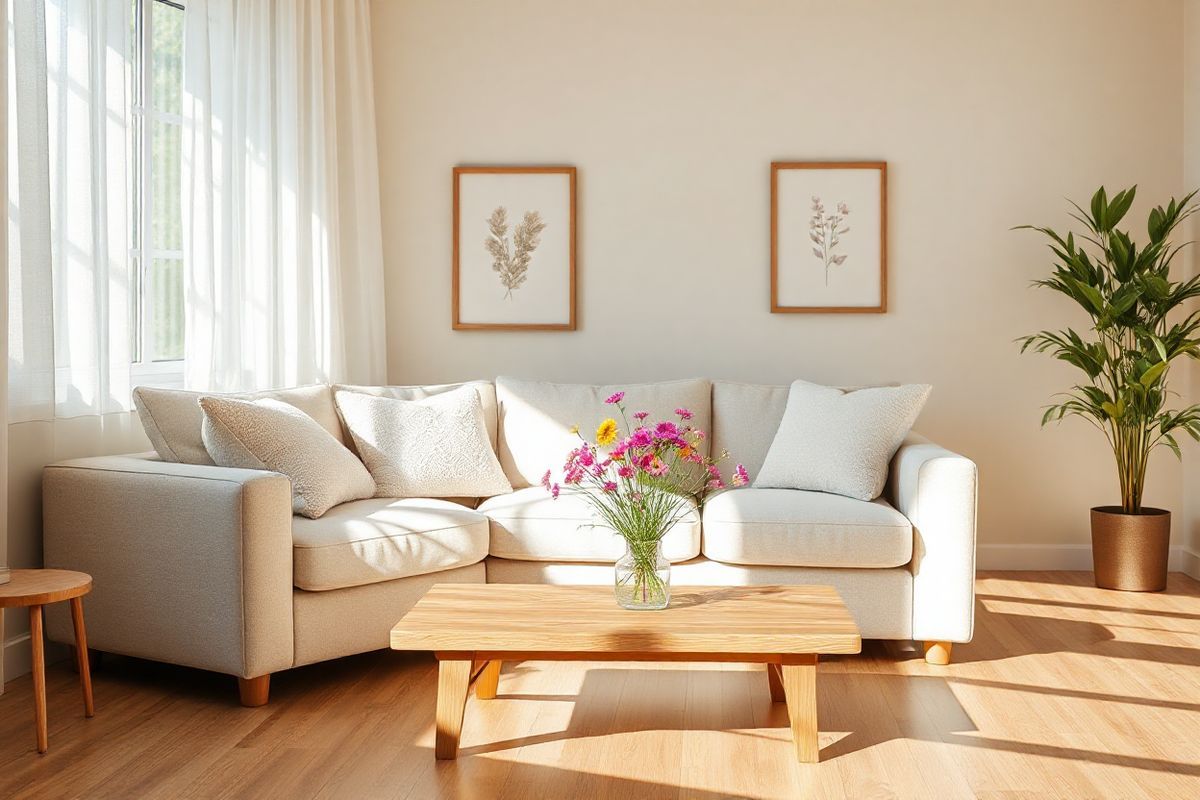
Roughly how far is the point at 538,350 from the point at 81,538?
2.21 m

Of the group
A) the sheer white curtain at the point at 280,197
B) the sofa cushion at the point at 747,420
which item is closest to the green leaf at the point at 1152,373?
the sofa cushion at the point at 747,420

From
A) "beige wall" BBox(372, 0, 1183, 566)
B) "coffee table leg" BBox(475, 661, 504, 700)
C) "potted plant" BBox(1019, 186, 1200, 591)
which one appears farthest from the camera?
"beige wall" BBox(372, 0, 1183, 566)

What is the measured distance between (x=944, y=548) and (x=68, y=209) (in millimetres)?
2835

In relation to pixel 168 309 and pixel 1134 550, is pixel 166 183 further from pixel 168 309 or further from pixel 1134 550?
pixel 1134 550

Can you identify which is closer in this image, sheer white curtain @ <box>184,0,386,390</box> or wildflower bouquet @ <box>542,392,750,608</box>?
wildflower bouquet @ <box>542,392,750,608</box>

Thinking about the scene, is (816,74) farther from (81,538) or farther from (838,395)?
(81,538)

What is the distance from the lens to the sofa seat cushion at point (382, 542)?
10.3 feet

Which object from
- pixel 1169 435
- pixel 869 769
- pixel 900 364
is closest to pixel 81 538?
pixel 869 769

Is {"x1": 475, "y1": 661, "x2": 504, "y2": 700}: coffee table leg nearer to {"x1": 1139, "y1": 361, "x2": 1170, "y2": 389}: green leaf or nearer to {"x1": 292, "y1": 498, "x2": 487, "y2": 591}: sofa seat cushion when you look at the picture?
{"x1": 292, "y1": 498, "x2": 487, "y2": 591}: sofa seat cushion

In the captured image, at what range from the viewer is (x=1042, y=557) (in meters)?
4.88

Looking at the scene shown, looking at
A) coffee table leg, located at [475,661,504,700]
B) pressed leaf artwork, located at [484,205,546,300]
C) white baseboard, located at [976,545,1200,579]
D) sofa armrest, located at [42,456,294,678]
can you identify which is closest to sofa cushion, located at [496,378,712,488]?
pressed leaf artwork, located at [484,205,546,300]

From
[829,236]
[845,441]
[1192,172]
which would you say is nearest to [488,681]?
[845,441]

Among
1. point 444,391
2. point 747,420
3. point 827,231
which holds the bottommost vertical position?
point 747,420

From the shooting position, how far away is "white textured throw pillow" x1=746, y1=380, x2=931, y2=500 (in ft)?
12.4
